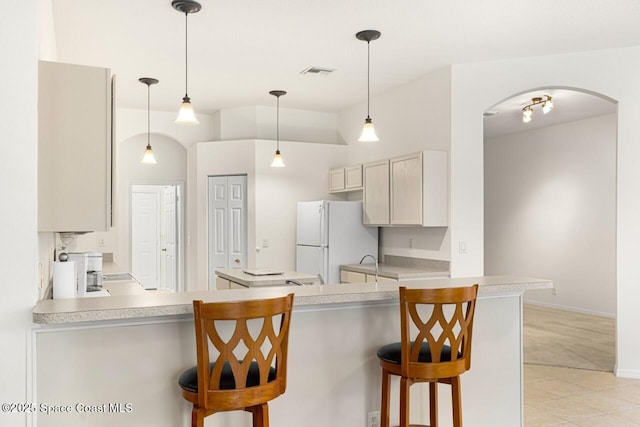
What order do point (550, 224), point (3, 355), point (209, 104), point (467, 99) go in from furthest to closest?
point (550, 224), point (209, 104), point (467, 99), point (3, 355)

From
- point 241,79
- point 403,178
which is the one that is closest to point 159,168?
point 241,79

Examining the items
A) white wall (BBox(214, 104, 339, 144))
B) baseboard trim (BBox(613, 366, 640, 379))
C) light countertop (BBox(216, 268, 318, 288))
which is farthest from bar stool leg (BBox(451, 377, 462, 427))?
white wall (BBox(214, 104, 339, 144))

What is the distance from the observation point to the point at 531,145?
28.4 ft

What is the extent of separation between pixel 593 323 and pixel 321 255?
12.6ft

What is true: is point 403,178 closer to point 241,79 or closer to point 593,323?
point 241,79

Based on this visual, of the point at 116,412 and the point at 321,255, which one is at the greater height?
the point at 321,255

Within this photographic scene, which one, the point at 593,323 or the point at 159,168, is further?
the point at 159,168

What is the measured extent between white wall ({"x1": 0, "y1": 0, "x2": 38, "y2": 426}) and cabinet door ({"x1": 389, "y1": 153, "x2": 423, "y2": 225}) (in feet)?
12.0

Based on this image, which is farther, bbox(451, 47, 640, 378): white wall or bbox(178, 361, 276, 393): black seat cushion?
bbox(451, 47, 640, 378): white wall

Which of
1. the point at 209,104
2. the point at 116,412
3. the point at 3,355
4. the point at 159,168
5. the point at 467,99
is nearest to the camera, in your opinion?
the point at 3,355

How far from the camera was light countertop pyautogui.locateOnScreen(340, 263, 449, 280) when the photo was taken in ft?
17.1

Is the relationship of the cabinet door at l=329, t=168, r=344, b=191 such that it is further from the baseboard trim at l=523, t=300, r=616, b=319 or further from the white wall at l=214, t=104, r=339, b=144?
the baseboard trim at l=523, t=300, r=616, b=319

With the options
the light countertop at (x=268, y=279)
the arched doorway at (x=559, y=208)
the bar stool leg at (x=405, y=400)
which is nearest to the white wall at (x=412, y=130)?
the light countertop at (x=268, y=279)

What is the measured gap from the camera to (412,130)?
19.0 feet
